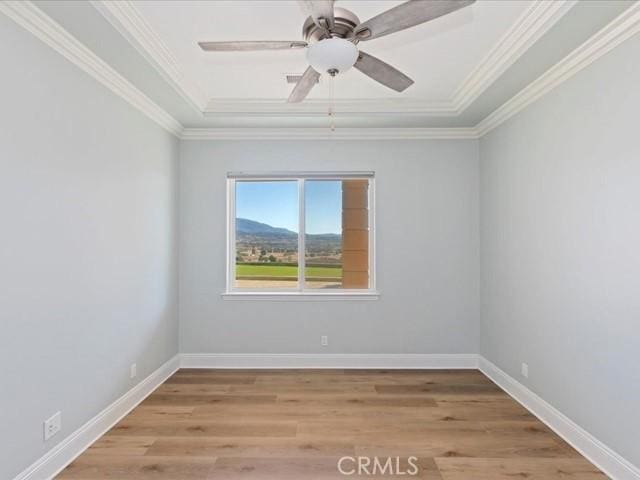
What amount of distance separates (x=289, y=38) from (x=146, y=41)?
0.90 metres

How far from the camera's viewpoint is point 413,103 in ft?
12.3

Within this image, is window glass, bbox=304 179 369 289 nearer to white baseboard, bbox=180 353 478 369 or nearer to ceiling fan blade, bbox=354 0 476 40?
white baseboard, bbox=180 353 478 369

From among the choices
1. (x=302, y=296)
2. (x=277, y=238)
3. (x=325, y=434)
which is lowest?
(x=325, y=434)

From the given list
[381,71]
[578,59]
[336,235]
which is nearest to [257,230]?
[336,235]

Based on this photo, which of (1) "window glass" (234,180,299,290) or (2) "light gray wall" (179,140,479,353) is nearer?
(2) "light gray wall" (179,140,479,353)

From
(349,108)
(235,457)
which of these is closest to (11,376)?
(235,457)

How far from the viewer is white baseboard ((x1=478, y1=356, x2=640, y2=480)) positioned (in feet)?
7.37

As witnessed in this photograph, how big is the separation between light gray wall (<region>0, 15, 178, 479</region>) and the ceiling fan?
1.03 metres

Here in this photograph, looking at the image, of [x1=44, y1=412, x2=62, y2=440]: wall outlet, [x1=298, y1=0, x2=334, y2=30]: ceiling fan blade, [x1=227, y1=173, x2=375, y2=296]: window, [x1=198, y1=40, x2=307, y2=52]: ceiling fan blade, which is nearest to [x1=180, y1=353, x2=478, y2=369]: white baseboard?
[x1=227, y1=173, x2=375, y2=296]: window

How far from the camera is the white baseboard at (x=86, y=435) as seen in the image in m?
2.21

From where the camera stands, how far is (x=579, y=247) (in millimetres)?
2611

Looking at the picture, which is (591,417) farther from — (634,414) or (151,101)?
(151,101)

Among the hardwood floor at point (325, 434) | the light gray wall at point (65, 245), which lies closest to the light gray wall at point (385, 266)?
the hardwood floor at point (325, 434)

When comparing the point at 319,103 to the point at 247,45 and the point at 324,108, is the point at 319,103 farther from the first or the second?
the point at 247,45
